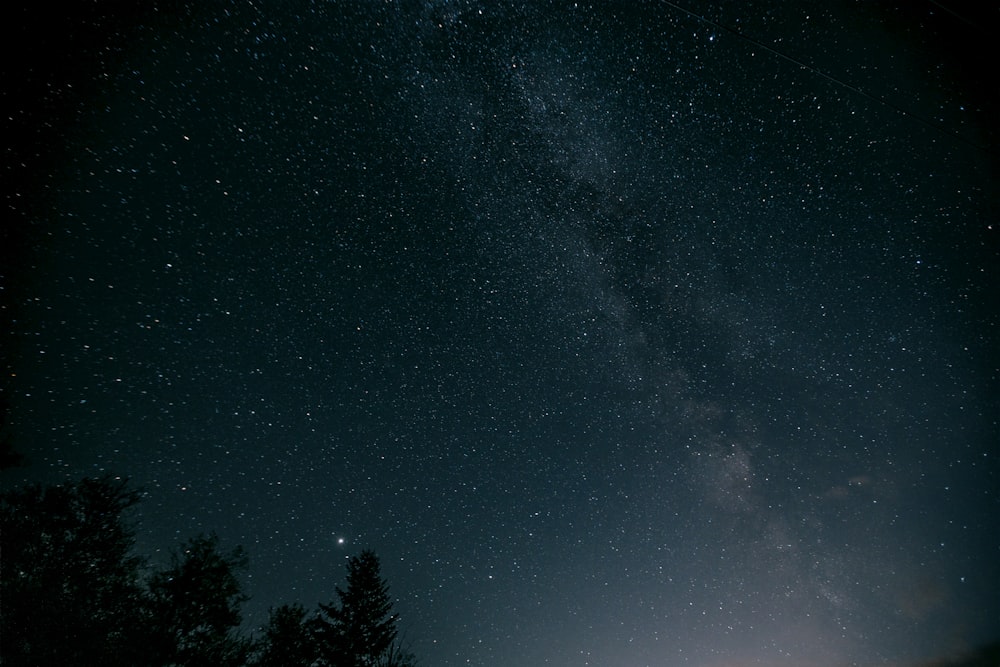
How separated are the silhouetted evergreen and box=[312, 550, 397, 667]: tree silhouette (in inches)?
12.9

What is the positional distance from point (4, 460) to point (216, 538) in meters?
5.15

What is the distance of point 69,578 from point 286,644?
569 centimetres

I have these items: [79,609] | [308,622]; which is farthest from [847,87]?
[308,622]

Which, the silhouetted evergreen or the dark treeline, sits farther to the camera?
the silhouetted evergreen

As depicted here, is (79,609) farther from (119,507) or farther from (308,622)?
(308,622)

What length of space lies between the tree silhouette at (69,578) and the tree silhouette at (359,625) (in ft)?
15.1

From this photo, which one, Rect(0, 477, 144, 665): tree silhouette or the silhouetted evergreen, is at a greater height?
Rect(0, 477, 144, 665): tree silhouette

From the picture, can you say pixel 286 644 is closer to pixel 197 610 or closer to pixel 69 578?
pixel 197 610

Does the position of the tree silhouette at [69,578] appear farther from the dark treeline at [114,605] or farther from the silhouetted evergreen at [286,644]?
the silhouetted evergreen at [286,644]

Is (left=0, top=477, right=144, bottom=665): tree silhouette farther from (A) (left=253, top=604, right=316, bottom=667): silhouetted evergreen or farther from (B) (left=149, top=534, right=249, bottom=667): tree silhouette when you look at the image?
(A) (left=253, top=604, right=316, bottom=667): silhouetted evergreen

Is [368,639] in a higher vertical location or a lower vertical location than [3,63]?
lower

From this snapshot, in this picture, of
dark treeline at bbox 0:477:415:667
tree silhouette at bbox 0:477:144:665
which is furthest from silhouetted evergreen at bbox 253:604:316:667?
tree silhouette at bbox 0:477:144:665

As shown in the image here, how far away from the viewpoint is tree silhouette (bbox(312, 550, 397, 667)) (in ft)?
34.5

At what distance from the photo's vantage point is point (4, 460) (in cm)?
745
